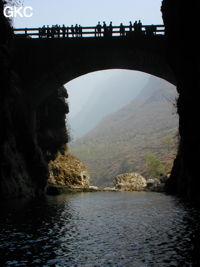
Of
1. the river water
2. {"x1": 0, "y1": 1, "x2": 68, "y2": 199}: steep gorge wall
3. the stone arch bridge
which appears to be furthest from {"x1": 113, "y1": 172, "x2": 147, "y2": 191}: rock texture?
the river water

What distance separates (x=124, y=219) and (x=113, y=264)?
27.8 feet

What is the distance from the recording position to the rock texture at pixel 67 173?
5184cm

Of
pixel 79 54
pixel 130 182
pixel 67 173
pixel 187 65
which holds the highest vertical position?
pixel 79 54

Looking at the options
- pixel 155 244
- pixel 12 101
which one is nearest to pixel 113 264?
pixel 155 244

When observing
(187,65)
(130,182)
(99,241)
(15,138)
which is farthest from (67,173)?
(99,241)

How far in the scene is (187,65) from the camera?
Answer: 22.5 metres

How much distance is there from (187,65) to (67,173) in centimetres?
3431

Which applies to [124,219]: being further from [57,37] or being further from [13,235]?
[57,37]

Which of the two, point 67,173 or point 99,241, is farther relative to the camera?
point 67,173

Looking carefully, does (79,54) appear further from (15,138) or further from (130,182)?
(130,182)

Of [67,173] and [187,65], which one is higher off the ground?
[187,65]

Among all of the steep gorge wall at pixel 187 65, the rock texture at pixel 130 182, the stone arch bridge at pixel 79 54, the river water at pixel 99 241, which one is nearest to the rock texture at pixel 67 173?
the rock texture at pixel 130 182

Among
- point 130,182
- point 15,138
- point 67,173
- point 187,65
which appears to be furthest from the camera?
point 130,182

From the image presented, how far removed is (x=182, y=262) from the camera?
8898 millimetres
